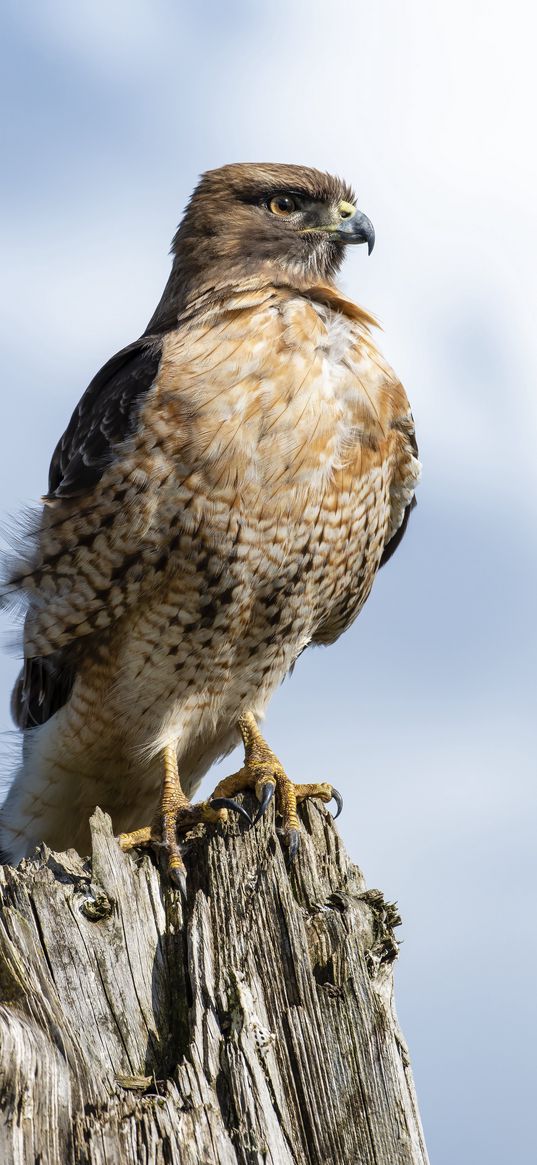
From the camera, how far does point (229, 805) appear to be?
4.00 metres

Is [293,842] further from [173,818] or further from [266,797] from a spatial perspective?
[173,818]

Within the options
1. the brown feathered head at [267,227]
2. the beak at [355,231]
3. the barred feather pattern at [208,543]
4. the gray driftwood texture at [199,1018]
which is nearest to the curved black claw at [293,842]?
the gray driftwood texture at [199,1018]

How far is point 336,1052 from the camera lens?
3129 millimetres

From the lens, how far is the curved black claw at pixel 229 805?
12.6 feet

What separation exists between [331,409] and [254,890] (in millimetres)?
2042

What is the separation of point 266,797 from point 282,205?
108 inches

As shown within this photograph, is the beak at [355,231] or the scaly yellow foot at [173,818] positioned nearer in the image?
the scaly yellow foot at [173,818]

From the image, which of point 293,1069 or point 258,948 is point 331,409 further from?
point 293,1069

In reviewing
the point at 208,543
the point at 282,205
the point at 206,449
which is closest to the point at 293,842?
the point at 208,543

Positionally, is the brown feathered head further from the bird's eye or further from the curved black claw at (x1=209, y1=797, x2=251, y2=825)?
the curved black claw at (x1=209, y1=797, x2=251, y2=825)

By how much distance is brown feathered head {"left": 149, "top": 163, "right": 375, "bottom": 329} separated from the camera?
5.27 metres

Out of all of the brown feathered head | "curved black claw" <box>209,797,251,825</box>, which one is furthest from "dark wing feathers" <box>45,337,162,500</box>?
"curved black claw" <box>209,797,251,825</box>

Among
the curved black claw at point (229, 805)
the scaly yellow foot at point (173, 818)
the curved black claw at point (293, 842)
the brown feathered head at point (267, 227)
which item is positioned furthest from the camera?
the brown feathered head at point (267, 227)

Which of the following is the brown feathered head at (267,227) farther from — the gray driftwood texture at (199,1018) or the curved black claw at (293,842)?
the gray driftwood texture at (199,1018)
